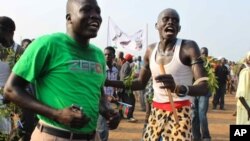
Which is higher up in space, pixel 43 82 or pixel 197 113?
pixel 43 82

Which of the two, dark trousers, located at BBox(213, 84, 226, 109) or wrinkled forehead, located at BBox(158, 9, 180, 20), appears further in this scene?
dark trousers, located at BBox(213, 84, 226, 109)

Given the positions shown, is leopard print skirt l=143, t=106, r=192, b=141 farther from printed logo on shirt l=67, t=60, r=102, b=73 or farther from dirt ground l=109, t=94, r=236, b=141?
dirt ground l=109, t=94, r=236, b=141

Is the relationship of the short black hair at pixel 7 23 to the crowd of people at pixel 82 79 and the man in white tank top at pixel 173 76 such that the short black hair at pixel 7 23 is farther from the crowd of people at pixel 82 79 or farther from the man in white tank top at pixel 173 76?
the man in white tank top at pixel 173 76

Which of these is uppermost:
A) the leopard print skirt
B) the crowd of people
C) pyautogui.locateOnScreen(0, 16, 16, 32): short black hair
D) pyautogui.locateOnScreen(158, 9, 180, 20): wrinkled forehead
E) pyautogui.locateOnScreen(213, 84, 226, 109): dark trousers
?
pyautogui.locateOnScreen(158, 9, 180, 20): wrinkled forehead

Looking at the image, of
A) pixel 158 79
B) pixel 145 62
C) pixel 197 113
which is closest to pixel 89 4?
pixel 158 79

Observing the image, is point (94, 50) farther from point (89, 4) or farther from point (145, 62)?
point (145, 62)

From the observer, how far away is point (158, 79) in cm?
360

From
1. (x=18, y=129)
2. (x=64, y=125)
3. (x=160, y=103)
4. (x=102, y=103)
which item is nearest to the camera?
(x=64, y=125)

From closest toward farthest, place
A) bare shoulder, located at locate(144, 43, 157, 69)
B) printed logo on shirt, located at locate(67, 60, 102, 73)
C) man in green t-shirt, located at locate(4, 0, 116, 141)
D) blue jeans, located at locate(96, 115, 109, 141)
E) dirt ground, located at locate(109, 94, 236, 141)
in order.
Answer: man in green t-shirt, located at locate(4, 0, 116, 141) → printed logo on shirt, located at locate(67, 60, 102, 73) → bare shoulder, located at locate(144, 43, 157, 69) → blue jeans, located at locate(96, 115, 109, 141) → dirt ground, located at locate(109, 94, 236, 141)

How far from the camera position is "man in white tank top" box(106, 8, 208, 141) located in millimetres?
4121

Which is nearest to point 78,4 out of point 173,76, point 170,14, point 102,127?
point 173,76

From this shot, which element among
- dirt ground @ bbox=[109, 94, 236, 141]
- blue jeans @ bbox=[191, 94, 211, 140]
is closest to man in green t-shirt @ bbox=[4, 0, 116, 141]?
blue jeans @ bbox=[191, 94, 211, 140]

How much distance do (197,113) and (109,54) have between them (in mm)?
2587

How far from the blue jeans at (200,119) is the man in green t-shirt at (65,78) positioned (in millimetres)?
5967
